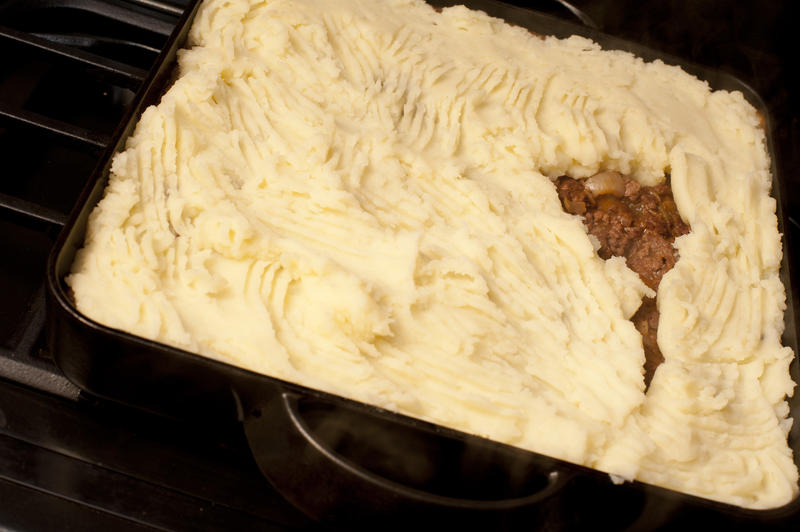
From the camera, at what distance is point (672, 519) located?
1.68 meters

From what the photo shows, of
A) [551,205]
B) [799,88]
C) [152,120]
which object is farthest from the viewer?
[799,88]

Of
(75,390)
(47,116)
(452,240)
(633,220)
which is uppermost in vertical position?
(633,220)

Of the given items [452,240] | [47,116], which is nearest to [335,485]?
[452,240]

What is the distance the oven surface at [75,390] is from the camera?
1.77 meters

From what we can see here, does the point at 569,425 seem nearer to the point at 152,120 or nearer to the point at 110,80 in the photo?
the point at 152,120

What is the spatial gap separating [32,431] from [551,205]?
1376mm

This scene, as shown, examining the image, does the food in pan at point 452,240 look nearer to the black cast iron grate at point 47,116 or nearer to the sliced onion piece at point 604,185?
the sliced onion piece at point 604,185

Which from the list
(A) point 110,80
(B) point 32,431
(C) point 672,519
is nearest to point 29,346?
(B) point 32,431

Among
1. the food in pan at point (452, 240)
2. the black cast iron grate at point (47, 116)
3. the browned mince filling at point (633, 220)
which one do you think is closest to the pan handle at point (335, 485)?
the food in pan at point (452, 240)

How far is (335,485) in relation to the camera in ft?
5.24

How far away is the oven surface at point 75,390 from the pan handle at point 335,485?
0.48ft

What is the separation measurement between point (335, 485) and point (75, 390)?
0.70m

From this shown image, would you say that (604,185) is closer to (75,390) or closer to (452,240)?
(452,240)

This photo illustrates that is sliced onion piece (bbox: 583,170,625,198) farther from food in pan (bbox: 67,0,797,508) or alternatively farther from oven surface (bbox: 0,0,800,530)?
oven surface (bbox: 0,0,800,530)
